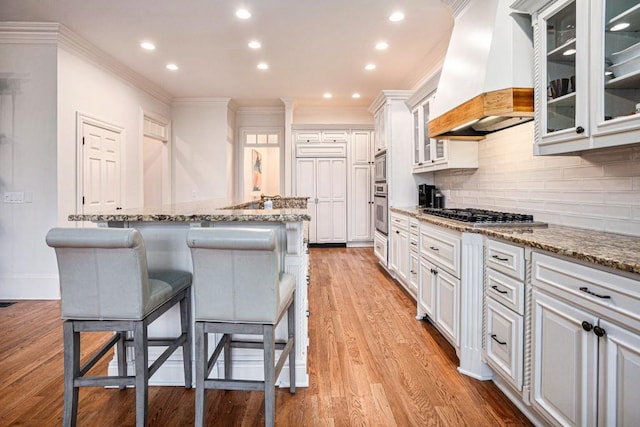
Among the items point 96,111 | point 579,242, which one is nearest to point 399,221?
point 579,242

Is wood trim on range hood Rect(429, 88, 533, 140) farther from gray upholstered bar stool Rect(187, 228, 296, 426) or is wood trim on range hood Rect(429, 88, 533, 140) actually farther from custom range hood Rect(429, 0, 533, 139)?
gray upholstered bar stool Rect(187, 228, 296, 426)

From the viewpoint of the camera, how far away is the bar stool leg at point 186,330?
81.1 inches

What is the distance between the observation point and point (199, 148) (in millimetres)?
6867

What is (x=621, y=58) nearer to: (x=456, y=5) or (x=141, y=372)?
(x=456, y=5)

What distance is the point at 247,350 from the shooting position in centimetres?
219

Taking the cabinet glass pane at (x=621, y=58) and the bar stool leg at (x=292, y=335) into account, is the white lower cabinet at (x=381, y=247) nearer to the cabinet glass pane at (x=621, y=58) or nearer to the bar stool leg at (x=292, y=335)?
the bar stool leg at (x=292, y=335)

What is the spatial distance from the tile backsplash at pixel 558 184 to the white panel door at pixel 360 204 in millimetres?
3667

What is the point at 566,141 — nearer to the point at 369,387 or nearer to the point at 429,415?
the point at 429,415

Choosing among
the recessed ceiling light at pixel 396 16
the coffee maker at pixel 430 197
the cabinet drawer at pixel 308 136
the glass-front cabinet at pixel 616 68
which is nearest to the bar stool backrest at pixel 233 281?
the glass-front cabinet at pixel 616 68

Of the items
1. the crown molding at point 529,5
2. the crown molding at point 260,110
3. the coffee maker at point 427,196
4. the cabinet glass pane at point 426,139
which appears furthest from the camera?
the crown molding at point 260,110

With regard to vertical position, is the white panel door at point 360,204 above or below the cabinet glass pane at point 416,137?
below

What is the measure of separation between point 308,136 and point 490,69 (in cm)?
508

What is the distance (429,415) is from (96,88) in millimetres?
4915

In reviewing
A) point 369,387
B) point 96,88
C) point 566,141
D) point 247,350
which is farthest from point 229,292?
point 96,88
